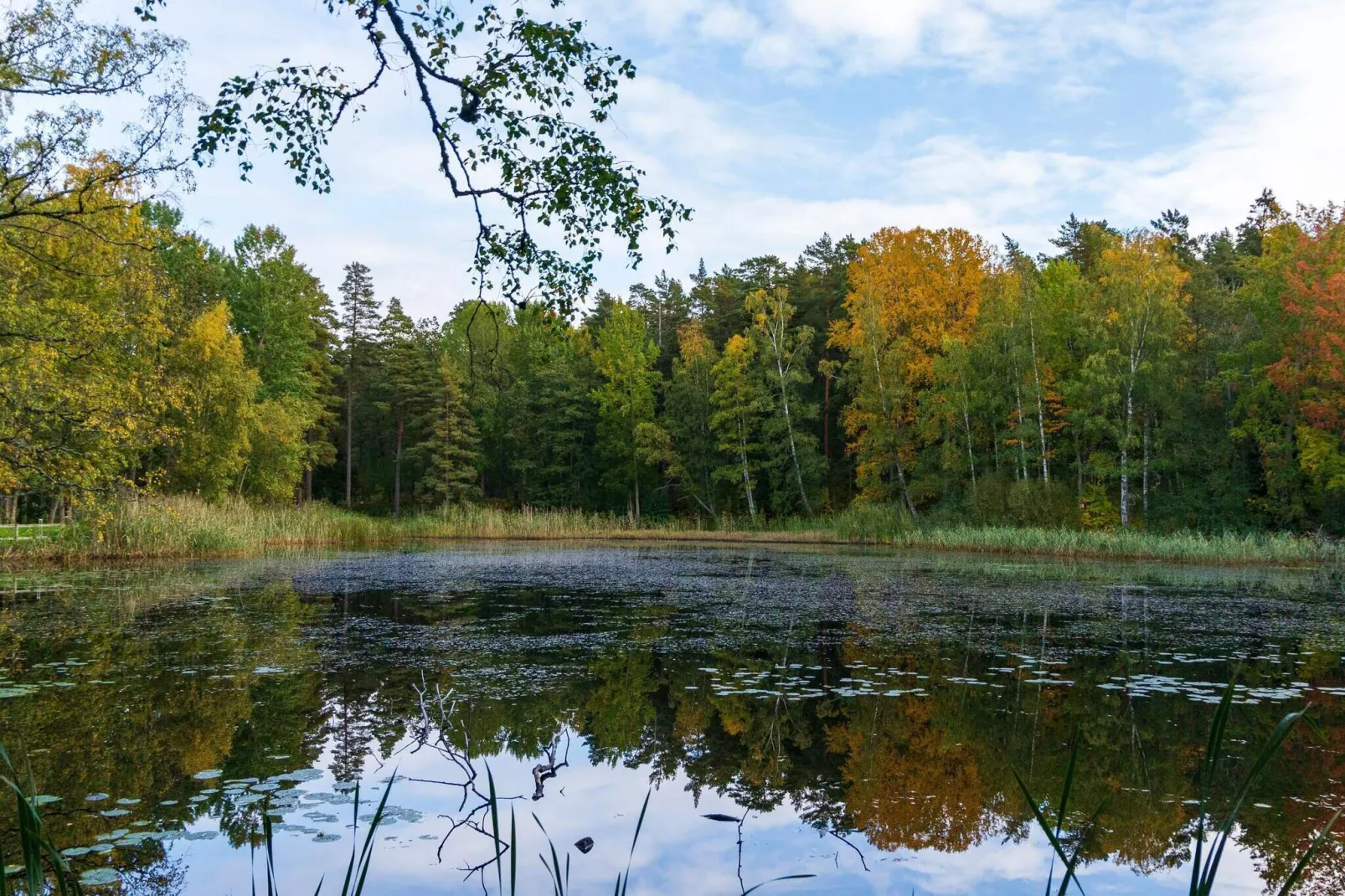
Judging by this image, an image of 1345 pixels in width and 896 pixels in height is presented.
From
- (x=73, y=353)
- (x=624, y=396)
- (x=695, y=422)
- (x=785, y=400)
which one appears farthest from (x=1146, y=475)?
(x=73, y=353)

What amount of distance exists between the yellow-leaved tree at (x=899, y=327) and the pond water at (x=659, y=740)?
22098 millimetres

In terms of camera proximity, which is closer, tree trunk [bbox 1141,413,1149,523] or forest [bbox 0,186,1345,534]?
forest [bbox 0,186,1345,534]

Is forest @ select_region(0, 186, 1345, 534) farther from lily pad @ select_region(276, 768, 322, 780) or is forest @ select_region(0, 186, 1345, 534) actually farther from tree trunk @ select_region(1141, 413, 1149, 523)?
lily pad @ select_region(276, 768, 322, 780)

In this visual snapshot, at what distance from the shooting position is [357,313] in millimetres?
53688

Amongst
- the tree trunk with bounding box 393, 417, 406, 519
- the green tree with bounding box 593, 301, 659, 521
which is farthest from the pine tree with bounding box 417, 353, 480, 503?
the green tree with bounding box 593, 301, 659, 521

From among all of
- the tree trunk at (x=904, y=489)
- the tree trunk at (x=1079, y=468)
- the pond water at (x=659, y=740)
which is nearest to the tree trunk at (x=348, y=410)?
the tree trunk at (x=904, y=489)

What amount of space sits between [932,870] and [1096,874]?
2.42ft

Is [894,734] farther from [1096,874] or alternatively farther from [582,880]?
[582,880]

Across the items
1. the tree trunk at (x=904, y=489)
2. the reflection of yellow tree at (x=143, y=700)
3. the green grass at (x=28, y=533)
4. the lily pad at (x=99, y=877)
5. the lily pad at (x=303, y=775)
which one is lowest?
the lily pad at (x=303, y=775)

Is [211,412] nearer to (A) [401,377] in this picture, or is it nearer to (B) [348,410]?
(A) [401,377]

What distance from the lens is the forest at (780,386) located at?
21.5 meters

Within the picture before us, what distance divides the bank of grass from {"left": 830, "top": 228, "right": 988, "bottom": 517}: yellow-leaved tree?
286 cm

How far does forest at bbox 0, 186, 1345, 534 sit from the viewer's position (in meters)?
21.5

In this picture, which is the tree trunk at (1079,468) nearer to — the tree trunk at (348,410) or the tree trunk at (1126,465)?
the tree trunk at (1126,465)
